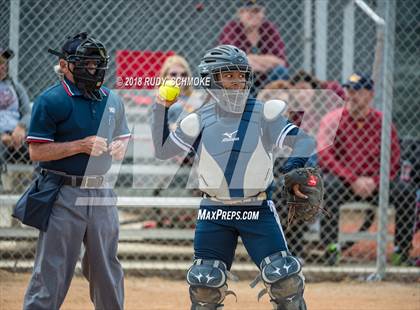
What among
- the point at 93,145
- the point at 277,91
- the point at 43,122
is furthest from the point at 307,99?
the point at 43,122

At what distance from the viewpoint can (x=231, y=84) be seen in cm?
468

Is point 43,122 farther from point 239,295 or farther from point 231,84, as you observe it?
point 239,295

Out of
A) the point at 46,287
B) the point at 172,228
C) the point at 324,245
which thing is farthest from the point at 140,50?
the point at 46,287

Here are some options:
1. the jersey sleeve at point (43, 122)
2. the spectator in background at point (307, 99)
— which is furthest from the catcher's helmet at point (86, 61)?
the spectator in background at point (307, 99)

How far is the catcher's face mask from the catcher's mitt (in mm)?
533

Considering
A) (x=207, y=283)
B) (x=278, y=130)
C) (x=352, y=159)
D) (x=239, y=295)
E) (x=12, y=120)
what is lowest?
(x=239, y=295)

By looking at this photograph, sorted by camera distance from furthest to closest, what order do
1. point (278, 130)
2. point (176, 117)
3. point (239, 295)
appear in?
1. point (176, 117)
2. point (239, 295)
3. point (278, 130)

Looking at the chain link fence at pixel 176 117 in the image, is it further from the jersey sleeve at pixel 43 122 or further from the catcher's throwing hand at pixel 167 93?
the jersey sleeve at pixel 43 122

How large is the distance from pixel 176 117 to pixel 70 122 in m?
2.60

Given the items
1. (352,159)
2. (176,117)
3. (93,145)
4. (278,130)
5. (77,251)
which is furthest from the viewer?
(352,159)

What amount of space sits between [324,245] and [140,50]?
104 inches

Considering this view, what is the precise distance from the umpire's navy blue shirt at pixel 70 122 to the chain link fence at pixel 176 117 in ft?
7.33

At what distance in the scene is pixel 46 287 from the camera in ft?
14.6

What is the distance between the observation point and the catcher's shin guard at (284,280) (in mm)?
4379
